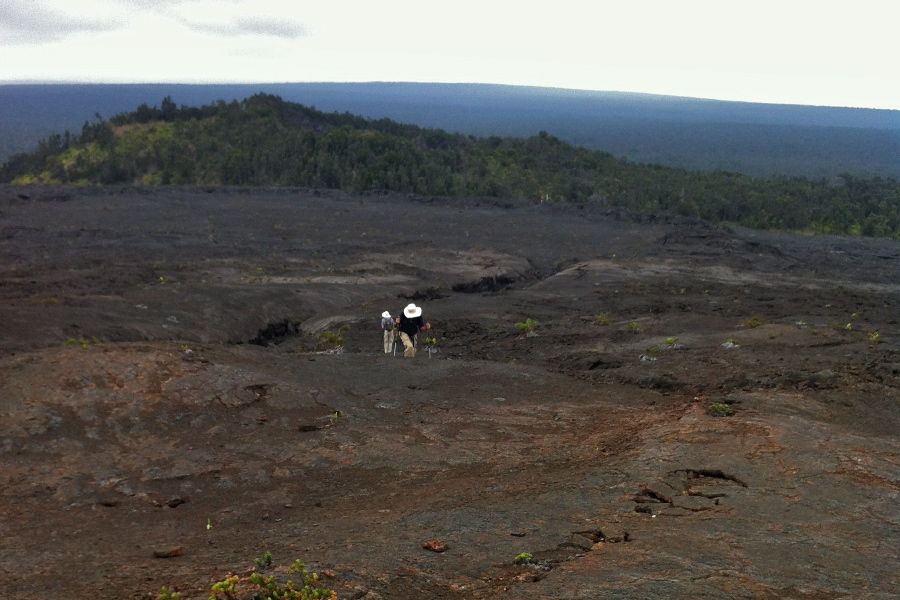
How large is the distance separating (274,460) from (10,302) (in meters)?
11.1

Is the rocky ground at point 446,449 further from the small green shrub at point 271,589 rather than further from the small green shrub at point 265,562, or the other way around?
the small green shrub at point 271,589

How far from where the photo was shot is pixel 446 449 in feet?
32.2

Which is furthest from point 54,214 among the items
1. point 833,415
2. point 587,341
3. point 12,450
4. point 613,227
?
point 833,415

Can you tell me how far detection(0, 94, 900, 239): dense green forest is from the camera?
5650cm

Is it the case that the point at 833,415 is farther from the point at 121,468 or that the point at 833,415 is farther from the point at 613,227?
the point at 613,227

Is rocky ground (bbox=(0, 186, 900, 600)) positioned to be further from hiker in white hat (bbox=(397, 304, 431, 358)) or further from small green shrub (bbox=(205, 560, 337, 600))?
hiker in white hat (bbox=(397, 304, 431, 358))

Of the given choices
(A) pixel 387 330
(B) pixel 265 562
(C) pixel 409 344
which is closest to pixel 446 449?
(B) pixel 265 562

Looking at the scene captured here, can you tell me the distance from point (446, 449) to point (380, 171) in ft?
161

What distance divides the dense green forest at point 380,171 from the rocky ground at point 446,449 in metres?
35.5

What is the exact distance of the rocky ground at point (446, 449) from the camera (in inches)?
246

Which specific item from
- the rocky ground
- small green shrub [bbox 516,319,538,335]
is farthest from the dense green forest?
small green shrub [bbox 516,319,538,335]

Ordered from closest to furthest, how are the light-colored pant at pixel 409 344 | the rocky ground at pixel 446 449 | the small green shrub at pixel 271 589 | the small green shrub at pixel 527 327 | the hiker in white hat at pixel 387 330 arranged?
1. the small green shrub at pixel 271 589
2. the rocky ground at pixel 446 449
3. the light-colored pant at pixel 409 344
4. the hiker in white hat at pixel 387 330
5. the small green shrub at pixel 527 327

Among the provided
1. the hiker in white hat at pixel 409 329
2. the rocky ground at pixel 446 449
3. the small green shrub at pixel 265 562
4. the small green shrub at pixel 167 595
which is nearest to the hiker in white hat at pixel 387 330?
the hiker in white hat at pixel 409 329

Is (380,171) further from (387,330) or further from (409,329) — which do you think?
(409,329)
